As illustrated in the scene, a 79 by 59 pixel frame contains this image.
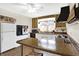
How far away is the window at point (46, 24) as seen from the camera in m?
1.27

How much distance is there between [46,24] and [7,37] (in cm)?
61

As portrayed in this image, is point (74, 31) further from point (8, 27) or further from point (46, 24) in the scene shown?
point (8, 27)

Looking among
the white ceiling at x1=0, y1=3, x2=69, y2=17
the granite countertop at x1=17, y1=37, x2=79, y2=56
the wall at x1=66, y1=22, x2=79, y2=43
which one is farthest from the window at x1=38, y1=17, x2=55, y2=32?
the wall at x1=66, y1=22, x2=79, y2=43

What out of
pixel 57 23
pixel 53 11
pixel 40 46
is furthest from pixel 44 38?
pixel 53 11

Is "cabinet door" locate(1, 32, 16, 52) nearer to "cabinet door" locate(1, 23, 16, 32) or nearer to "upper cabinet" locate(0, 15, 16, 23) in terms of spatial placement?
"cabinet door" locate(1, 23, 16, 32)

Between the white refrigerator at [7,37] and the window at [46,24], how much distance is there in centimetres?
39

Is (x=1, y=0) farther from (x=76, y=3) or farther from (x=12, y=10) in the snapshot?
(x=76, y=3)

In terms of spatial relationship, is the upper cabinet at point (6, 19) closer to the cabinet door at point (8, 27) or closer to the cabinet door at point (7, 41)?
the cabinet door at point (8, 27)

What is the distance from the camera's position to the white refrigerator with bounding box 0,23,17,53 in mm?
1260

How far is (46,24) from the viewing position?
1312 mm

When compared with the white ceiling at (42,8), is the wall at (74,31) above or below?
below

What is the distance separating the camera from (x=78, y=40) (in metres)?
1.25

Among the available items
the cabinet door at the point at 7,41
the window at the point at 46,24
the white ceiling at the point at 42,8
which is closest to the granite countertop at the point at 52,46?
the cabinet door at the point at 7,41

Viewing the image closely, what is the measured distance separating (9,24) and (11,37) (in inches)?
7.6
